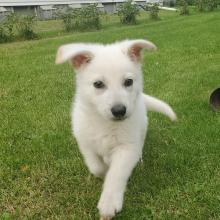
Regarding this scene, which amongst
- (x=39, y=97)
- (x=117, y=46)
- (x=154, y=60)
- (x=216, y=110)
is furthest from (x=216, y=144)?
(x=154, y=60)

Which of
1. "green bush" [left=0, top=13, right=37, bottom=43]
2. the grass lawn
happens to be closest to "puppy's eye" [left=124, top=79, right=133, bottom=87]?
the grass lawn

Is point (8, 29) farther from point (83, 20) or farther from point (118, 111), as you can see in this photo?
point (118, 111)

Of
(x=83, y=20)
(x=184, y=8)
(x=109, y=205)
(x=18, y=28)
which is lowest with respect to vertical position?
(x=184, y=8)

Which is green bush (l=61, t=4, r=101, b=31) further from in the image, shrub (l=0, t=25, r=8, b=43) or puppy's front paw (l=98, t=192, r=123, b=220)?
puppy's front paw (l=98, t=192, r=123, b=220)

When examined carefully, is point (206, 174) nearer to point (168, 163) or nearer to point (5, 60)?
point (168, 163)

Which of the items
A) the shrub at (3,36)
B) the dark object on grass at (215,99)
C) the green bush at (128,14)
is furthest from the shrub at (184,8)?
the dark object on grass at (215,99)

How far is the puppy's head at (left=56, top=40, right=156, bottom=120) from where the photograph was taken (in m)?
3.61

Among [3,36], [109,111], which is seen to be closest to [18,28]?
[3,36]

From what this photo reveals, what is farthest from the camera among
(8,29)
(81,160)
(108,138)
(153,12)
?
(153,12)

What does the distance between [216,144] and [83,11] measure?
15708mm

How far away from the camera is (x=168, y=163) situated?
475cm

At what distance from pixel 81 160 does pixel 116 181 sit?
1369mm

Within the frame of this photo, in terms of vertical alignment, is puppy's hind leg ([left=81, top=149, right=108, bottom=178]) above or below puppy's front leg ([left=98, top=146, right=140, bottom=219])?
below

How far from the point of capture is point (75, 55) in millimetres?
3799
